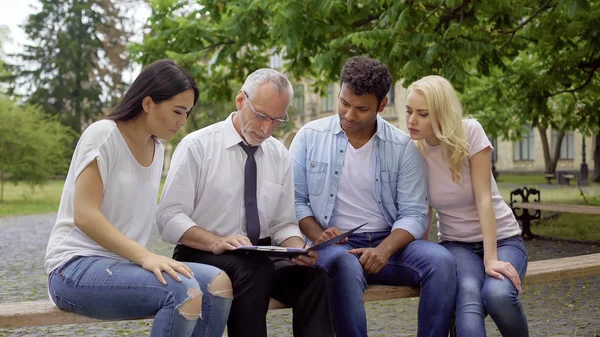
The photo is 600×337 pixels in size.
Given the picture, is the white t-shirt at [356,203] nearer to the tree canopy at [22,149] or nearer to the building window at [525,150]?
the tree canopy at [22,149]

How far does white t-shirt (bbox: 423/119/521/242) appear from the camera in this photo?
14.8 ft

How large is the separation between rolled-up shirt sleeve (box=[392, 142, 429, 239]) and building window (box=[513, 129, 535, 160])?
4879 cm

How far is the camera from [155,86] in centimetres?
354

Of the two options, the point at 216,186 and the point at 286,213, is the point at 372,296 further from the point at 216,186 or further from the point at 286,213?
the point at 216,186

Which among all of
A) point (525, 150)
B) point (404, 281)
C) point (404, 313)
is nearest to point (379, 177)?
point (404, 281)

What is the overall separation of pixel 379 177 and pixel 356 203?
20 centimetres

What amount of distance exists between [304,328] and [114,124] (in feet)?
4.20

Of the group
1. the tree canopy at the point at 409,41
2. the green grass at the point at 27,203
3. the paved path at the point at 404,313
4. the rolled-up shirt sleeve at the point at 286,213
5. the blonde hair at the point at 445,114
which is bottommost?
the green grass at the point at 27,203

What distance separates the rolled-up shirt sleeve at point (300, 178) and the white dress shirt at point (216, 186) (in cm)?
35

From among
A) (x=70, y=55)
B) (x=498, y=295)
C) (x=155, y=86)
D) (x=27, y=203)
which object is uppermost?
(x=70, y=55)

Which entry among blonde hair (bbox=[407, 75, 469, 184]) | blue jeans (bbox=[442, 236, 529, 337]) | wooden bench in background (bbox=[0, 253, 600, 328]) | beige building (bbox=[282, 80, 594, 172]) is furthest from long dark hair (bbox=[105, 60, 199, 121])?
beige building (bbox=[282, 80, 594, 172])

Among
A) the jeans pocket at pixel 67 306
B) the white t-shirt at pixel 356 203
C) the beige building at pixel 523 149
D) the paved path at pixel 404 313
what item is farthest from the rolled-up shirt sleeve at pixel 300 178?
the beige building at pixel 523 149

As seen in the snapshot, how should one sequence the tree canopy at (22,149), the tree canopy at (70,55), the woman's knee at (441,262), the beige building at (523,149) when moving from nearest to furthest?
the woman's knee at (441,262)
the tree canopy at (22,149)
the beige building at (523,149)
the tree canopy at (70,55)

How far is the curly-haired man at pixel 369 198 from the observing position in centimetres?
418
